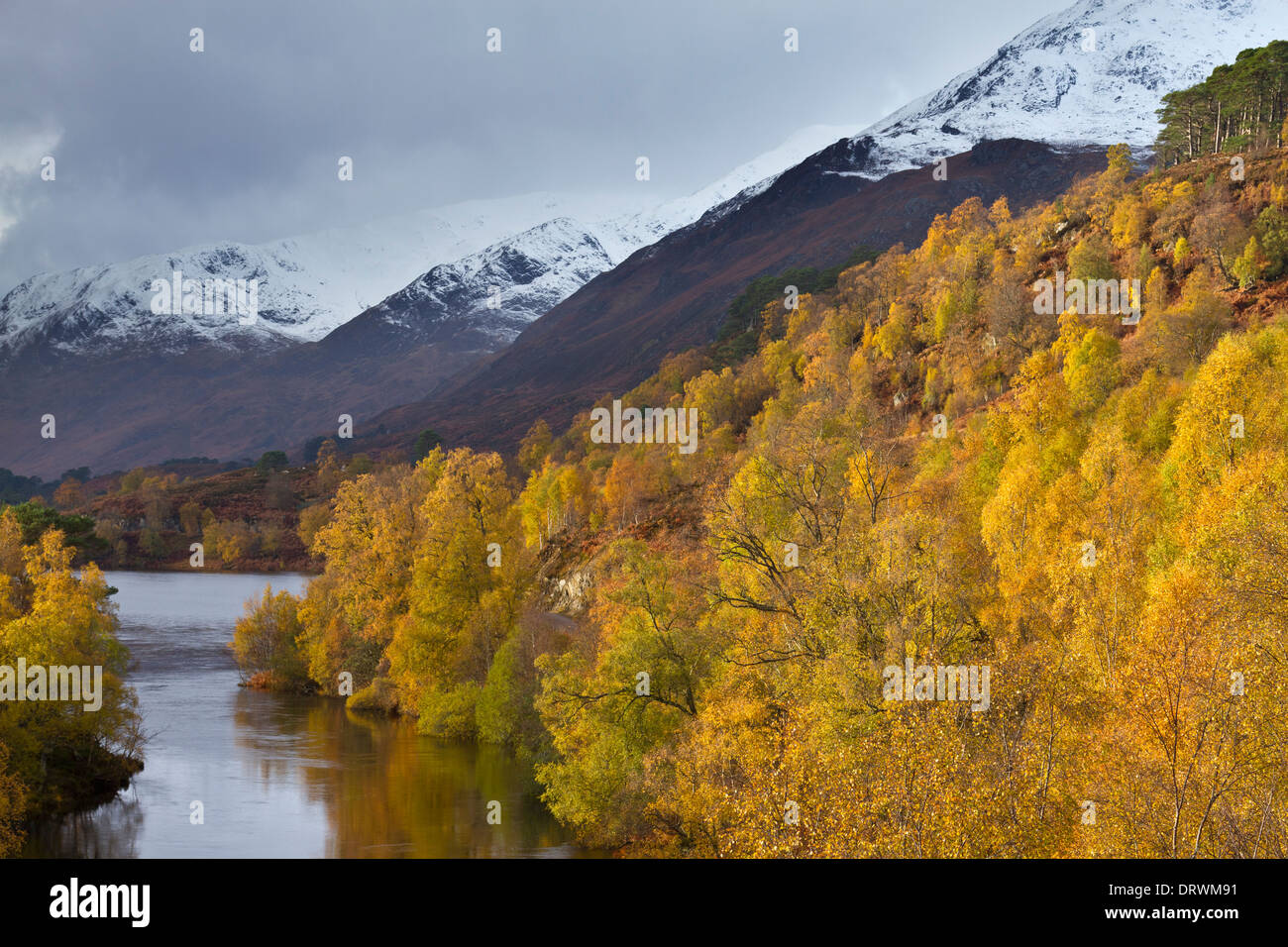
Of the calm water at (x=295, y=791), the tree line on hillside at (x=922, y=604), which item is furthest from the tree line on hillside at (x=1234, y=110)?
the calm water at (x=295, y=791)

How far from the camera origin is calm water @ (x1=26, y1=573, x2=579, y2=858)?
146ft

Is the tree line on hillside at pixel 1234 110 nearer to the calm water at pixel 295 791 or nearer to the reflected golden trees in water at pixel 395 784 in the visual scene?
the reflected golden trees in water at pixel 395 784

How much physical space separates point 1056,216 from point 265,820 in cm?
12153

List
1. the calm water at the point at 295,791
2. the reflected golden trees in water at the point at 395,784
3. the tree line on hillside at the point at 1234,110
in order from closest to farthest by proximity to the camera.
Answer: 1. the calm water at the point at 295,791
2. the reflected golden trees in water at the point at 395,784
3. the tree line on hillside at the point at 1234,110

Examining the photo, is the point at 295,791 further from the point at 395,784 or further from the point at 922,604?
the point at 922,604

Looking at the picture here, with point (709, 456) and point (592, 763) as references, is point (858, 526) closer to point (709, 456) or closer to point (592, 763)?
point (592, 763)

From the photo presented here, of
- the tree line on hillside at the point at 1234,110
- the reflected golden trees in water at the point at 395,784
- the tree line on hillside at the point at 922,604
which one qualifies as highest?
the tree line on hillside at the point at 1234,110

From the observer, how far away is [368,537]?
8056cm

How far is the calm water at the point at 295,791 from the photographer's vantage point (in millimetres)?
44469

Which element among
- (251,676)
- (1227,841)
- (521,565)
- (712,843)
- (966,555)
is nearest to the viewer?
(1227,841)

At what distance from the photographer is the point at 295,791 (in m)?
53.1
